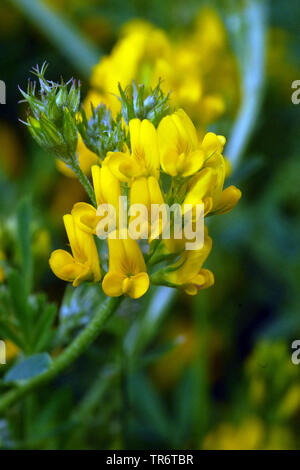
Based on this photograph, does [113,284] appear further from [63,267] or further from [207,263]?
[207,263]

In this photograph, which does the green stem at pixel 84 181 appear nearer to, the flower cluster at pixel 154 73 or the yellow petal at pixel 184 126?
the yellow petal at pixel 184 126

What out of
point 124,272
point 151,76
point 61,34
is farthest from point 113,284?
point 61,34

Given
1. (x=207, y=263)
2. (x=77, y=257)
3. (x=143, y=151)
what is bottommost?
(x=77, y=257)

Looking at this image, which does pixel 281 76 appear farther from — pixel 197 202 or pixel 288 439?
pixel 197 202

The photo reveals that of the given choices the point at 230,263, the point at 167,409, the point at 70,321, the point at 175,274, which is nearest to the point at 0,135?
the point at 230,263

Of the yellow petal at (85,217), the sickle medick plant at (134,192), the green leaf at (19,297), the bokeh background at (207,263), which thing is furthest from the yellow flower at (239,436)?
the yellow petal at (85,217)

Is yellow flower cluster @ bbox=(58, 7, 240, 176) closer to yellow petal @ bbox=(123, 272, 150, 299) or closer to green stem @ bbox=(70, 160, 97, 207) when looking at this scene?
green stem @ bbox=(70, 160, 97, 207)
